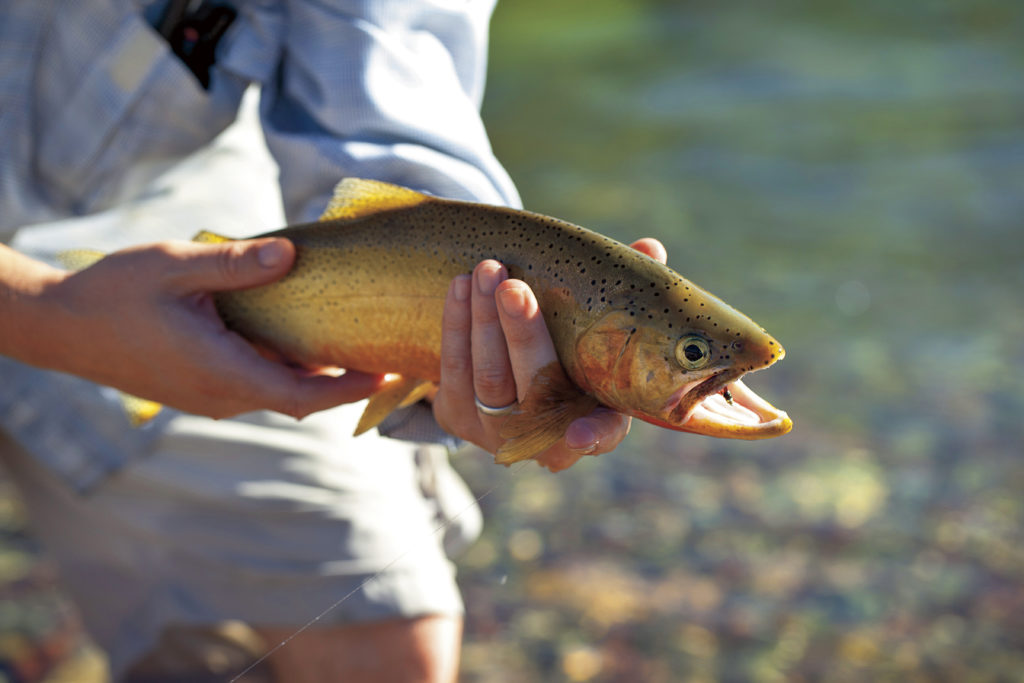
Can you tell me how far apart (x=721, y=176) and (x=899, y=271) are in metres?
2.59

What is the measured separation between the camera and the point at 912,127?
36.6 feet

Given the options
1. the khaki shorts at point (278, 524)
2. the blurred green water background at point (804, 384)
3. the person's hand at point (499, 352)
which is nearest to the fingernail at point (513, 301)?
the person's hand at point (499, 352)

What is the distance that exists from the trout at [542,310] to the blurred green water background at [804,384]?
2.31ft

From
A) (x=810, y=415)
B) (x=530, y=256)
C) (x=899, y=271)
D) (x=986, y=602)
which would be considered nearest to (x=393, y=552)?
(x=530, y=256)

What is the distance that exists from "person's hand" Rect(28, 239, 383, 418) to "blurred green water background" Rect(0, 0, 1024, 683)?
61 centimetres

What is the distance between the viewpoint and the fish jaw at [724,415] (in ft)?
6.09

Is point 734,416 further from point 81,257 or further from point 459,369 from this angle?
point 81,257

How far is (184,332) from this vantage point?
243cm

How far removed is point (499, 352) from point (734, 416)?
0.50 m

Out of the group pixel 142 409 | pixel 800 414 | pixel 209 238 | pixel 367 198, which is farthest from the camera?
pixel 800 414

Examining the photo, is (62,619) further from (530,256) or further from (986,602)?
(986,602)

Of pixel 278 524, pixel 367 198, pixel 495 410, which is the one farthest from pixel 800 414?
pixel 367 198

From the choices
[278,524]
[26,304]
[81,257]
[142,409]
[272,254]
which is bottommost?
[278,524]

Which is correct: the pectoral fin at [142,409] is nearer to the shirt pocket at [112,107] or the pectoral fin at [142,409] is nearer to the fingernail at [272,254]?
the fingernail at [272,254]
